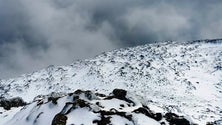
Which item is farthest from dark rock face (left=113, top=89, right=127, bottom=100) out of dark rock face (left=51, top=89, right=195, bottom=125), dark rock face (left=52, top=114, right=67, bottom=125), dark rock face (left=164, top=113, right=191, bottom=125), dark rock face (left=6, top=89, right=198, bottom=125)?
dark rock face (left=52, top=114, right=67, bottom=125)

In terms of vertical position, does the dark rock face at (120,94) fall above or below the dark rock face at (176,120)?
above

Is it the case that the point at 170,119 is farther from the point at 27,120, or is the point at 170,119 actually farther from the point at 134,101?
the point at 27,120

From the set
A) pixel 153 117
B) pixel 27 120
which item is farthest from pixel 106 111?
pixel 27 120

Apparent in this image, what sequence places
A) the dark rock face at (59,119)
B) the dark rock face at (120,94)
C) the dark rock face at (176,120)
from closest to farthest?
the dark rock face at (59,119), the dark rock face at (176,120), the dark rock face at (120,94)

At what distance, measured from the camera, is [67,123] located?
4409 inches

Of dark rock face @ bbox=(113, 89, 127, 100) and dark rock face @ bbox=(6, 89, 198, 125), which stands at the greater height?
dark rock face @ bbox=(113, 89, 127, 100)

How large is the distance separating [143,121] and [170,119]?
32.6ft

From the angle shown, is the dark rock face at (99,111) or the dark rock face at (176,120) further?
the dark rock face at (176,120)

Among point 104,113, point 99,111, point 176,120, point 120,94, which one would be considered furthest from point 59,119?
point 176,120

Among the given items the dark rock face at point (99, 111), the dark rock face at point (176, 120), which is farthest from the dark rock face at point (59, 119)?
the dark rock face at point (176, 120)

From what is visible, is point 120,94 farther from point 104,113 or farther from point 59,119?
point 59,119

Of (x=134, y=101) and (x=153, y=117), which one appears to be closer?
(x=153, y=117)

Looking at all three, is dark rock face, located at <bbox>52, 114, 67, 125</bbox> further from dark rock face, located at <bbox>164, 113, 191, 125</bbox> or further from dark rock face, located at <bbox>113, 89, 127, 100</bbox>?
dark rock face, located at <bbox>164, 113, 191, 125</bbox>

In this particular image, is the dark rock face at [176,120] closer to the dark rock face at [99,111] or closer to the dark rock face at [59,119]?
the dark rock face at [99,111]
